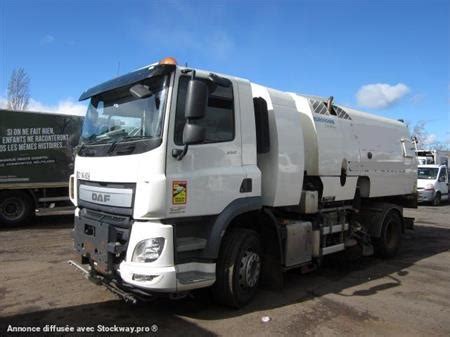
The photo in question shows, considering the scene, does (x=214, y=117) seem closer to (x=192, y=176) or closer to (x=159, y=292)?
(x=192, y=176)

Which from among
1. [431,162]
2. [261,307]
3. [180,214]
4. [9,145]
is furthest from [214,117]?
[431,162]

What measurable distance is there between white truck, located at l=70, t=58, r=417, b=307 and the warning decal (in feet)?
0.05

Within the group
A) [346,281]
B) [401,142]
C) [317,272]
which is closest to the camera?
[346,281]

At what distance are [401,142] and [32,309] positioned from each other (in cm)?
777

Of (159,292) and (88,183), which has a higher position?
(88,183)

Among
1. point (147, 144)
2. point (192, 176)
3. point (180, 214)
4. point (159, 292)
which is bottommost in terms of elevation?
point (159, 292)

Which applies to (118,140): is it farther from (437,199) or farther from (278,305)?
(437,199)

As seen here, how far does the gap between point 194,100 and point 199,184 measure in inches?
37.2

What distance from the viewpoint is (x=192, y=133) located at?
4.67 metres

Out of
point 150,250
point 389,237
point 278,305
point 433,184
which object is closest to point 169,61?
point 150,250

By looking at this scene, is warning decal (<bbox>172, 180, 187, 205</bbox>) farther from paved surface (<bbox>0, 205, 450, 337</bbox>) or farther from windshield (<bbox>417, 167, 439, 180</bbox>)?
windshield (<bbox>417, 167, 439, 180</bbox>)

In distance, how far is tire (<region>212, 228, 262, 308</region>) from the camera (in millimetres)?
5309

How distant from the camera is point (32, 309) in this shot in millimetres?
5418

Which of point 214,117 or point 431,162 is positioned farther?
point 431,162
